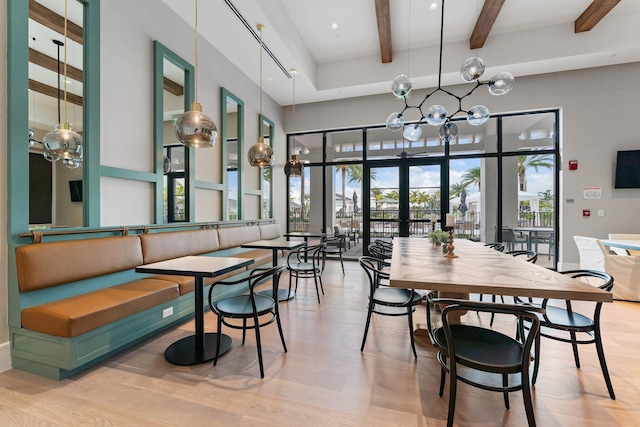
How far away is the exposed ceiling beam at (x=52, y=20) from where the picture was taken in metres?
2.96

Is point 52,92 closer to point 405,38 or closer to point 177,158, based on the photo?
point 177,158

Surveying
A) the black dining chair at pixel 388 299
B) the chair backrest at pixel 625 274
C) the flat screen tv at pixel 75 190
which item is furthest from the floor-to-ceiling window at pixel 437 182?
the flat screen tv at pixel 75 190

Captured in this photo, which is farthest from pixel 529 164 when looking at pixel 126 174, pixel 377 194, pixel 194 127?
pixel 126 174

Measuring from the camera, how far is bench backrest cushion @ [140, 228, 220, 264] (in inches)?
125

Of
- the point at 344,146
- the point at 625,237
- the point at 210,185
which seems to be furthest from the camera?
the point at 344,146

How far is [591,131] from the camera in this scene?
5406 millimetres

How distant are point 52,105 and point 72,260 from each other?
217 cm

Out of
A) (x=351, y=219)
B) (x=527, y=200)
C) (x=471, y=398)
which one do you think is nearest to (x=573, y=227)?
(x=527, y=200)

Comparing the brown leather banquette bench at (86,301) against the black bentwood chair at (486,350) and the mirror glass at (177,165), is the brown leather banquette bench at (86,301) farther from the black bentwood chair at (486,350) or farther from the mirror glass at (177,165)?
the black bentwood chair at (486,350)

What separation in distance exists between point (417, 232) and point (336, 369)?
5.00 m

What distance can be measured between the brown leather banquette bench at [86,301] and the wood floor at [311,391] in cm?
17

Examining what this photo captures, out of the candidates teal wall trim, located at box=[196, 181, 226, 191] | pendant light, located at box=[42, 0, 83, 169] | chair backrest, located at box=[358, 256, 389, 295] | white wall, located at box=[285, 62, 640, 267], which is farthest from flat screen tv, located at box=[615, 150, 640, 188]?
pendant light, located at box=[42, 0, 83, 169]

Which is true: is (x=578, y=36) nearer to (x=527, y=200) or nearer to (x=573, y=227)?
(x=527, y=200)

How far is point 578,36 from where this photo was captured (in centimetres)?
488
